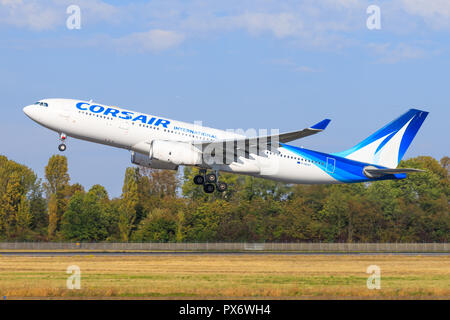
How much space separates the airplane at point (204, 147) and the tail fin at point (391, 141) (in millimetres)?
173

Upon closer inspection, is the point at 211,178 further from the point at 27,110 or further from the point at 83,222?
the point at 83,222

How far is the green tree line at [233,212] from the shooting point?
68.3 metres

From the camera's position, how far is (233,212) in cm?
7450

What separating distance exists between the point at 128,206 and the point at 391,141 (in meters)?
50.8

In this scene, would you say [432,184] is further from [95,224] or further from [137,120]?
[137,120]

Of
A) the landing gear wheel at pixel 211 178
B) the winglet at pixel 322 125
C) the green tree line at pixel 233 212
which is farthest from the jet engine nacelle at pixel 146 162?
the green tree line at pixel 233 212

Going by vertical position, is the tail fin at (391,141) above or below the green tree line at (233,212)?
above

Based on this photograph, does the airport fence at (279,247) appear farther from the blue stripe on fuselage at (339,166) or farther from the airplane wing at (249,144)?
the airplane wing at (249,144)

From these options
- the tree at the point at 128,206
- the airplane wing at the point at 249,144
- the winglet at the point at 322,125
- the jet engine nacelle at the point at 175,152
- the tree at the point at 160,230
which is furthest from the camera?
the tree at the point at 128,206

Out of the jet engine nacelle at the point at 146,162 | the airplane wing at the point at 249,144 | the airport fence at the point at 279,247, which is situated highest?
the airplane wing at the point at 249,144

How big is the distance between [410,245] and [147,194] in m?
47.9

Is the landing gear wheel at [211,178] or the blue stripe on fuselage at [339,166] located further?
the blue stripe on fuselage at [339,166]
